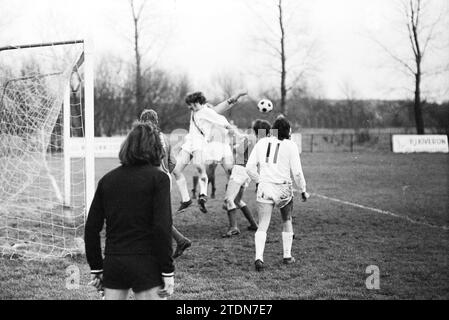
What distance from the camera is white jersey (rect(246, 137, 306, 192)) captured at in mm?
6305

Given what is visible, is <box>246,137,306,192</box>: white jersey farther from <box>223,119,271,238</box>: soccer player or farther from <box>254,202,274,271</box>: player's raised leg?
<box>223,119,271,238</box>: soccer player

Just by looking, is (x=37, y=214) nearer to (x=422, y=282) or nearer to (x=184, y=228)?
(x=184, y=228)

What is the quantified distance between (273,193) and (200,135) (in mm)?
2529

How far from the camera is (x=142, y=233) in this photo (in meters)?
3.27

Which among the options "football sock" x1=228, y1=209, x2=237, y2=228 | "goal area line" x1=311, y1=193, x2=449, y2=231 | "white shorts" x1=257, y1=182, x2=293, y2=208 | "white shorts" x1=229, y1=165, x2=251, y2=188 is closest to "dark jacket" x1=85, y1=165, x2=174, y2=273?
"white shorts" x1=257, y1=182, x2=293, y2=208

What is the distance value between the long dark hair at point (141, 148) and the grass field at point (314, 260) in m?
2.32

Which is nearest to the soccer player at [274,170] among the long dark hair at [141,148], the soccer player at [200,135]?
the soccer player at [200,135]

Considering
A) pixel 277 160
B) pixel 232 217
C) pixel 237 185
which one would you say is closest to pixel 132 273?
pixel 277 160

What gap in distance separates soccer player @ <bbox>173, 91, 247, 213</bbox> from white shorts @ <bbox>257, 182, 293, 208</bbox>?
6.52 ft

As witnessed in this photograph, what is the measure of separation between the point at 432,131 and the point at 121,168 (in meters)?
40.8

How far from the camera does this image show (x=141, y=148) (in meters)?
3.31

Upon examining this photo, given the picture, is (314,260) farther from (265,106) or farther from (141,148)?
(141,148)

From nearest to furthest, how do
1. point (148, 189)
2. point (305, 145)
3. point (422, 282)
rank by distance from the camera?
point (148, 189) < point (422, 282) < point (305, 145)
